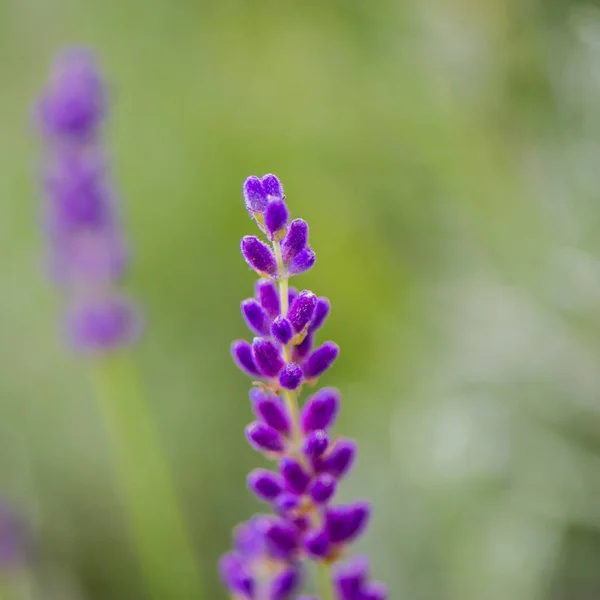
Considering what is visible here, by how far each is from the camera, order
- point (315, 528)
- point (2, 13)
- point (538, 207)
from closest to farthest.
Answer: point (315, 528), point (538, 207), point (2, 13)

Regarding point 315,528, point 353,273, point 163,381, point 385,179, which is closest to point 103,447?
point 163,381

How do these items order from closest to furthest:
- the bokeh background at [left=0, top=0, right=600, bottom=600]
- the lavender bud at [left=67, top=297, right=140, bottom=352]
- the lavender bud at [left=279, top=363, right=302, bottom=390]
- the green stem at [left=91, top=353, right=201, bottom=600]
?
the lavender bud at [left=279, top=363, right=302, bottom=390], the bokeh background at [left=0, top=0, right=600, bottom=600], the lavender bud at [left=67, top=297, right=140, bottom=352], the green stem at [left=91, top=353, right=201, bottom=600]

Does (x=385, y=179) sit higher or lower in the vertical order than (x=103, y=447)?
higher

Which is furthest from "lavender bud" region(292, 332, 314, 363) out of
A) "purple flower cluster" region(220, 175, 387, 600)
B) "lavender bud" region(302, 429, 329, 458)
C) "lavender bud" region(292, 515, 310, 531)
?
"lavender bud" region(292, 515, 310, 531)

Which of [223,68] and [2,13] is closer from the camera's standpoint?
[223,68]

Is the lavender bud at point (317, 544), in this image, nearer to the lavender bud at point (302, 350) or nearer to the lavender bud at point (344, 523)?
A: the lavender bud at point (344, 523)

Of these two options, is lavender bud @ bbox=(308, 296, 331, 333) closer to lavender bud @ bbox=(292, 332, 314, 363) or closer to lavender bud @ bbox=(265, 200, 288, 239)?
lavender bud @ bbox=(292, 332, 314, 363)

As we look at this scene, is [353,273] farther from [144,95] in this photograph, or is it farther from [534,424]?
[144,95]
